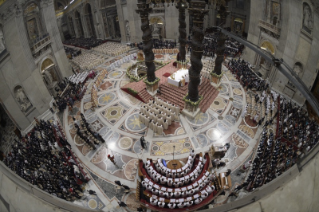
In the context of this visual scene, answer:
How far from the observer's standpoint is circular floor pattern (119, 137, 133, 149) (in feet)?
46.7

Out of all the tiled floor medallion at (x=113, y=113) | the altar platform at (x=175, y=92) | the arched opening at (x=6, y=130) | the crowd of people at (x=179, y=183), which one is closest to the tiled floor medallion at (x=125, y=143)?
the tiled floor medallion at (x=113, y=113)

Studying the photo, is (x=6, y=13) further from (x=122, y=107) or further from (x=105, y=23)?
(x=105, y=23)

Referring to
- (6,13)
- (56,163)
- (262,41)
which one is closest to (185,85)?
(262,41)

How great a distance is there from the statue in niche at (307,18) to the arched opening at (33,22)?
23.1m

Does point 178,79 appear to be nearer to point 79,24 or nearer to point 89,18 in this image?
point 89,18

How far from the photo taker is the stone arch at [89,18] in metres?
34.7

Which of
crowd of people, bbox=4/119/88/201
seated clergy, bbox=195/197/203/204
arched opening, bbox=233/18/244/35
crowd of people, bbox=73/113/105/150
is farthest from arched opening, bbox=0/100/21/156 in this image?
arched opening, bbox=233/18/244/35

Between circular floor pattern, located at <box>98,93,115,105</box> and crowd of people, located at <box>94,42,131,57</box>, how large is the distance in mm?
10873

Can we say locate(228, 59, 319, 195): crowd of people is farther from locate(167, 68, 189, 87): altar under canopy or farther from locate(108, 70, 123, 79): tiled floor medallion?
locate(108, 70, 123, 79): tiled floor medallion

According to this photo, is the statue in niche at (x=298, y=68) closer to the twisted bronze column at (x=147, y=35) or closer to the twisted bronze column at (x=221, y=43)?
the twisted bronze column at (x=221, y=43)

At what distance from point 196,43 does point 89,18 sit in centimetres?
3097

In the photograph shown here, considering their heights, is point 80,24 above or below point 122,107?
above

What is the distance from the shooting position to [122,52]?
95.8ft

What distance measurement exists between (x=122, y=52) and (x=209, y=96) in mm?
17044
